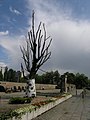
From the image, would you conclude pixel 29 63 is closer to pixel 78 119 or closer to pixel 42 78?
pixel 78 119

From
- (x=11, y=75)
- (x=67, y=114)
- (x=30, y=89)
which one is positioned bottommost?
(x=67, y=114)

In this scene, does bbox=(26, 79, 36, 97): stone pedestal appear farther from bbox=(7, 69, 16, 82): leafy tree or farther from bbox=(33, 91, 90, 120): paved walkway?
bbox=(7, 69, 16, 82): leafy tree

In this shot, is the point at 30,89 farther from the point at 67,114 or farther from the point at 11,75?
the point at 11,75

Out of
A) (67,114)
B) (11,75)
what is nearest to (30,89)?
(67,114)

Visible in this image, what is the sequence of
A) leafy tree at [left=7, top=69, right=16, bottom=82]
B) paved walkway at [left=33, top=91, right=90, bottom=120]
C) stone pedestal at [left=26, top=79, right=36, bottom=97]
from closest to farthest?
paved walkway at [left=33, top=91, right=90, bottom=120] → stone pedestal at [left=26, top=79, right=36, bottom=97] → leafy tree at [left=7, top=69, right=16, bottom=82]

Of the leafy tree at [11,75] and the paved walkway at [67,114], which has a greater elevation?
the leafy tree at [11,75]

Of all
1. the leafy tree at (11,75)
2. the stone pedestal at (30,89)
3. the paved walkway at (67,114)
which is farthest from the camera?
the leafy tree at (11,75)

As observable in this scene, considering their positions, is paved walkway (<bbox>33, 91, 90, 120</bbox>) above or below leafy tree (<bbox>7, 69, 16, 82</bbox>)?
below

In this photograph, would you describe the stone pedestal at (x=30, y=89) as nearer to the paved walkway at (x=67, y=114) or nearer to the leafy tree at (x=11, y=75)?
the paved walkway at (x=67, y=114)

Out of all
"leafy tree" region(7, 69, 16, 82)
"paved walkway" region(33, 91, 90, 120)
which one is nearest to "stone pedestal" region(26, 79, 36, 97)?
"paved walkway" region(33, 91, 90, 120)

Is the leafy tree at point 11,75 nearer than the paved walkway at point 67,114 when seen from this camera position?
No

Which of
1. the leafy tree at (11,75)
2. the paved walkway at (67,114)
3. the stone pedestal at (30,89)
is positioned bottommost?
the paved walkway at (67,114)

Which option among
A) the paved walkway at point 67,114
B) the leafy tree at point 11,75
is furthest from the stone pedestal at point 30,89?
the leafy tree at point 11,75

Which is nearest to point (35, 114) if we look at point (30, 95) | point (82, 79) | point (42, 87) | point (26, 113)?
point (26, 113)
